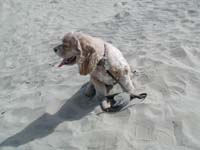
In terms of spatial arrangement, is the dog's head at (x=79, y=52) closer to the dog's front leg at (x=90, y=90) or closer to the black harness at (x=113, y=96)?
the black harness at (x=113, y=96)

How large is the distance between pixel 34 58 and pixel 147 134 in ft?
10.1

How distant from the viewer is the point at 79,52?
392 centimetres

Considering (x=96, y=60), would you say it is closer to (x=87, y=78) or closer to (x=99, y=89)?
(x=99, y=89)

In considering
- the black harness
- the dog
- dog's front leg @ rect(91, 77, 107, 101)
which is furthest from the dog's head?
dog's front leg @ rect(91, 77, 107, 101)

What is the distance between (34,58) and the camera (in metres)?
6.27

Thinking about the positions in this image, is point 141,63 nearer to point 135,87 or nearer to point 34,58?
point 135,87

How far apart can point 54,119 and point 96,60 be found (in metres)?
0.90

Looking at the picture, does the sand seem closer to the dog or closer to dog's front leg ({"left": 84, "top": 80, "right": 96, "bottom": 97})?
dog's front leg ({"left": 84, "top": 80, "right": 96, "bottom": 97})

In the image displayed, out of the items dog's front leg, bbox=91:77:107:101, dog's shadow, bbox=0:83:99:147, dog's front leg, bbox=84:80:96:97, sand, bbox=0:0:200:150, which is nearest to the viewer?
sand, bbox=0:0:200:150

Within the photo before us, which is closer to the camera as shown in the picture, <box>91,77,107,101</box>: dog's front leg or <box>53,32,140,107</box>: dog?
<box>53,32,140,107</box>: dog

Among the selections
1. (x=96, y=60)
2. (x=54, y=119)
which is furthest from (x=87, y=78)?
(x=96, y=60)

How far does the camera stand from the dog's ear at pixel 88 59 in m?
3.94

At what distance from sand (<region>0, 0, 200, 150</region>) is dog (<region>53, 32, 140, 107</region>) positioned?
0.30 m

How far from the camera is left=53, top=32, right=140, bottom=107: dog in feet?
12.9
